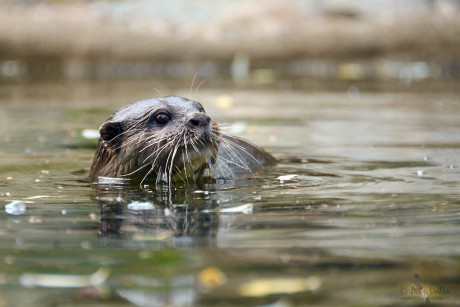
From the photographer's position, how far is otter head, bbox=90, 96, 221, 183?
5199 mm

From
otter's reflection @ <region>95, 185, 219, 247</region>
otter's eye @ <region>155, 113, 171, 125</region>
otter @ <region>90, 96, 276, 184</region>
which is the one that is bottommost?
otter's reflection @ <region>95, 185, 219, 247</region>

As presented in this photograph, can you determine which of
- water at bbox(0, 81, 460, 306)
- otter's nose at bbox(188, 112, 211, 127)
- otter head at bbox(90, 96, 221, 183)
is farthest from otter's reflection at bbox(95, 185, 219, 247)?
otter's nose at bbox(188, 112, 211, 127)

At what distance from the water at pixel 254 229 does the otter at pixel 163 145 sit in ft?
0.56

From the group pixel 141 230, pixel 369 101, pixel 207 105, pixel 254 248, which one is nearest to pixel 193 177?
pixel 141 230

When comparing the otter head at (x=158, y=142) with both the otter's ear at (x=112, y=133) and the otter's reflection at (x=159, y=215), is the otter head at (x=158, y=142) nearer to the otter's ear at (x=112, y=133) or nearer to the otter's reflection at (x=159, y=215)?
the otter's ear at (x=112, y=133)

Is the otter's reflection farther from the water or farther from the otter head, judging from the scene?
the otter head

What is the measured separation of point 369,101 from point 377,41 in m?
3.97

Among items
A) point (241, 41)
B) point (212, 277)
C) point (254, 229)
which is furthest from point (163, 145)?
point (241, 41)

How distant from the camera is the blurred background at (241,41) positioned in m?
14.4

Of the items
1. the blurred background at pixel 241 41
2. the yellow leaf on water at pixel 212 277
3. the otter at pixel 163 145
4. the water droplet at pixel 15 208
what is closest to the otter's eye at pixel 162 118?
the otter at pixel 163 145

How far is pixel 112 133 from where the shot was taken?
18.6 feet

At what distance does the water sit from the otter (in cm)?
17

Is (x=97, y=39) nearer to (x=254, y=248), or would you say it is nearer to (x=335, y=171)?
(x=335, y=171)

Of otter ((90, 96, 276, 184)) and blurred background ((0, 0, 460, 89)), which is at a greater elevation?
blurred background ((0, 0, 460, 89))
